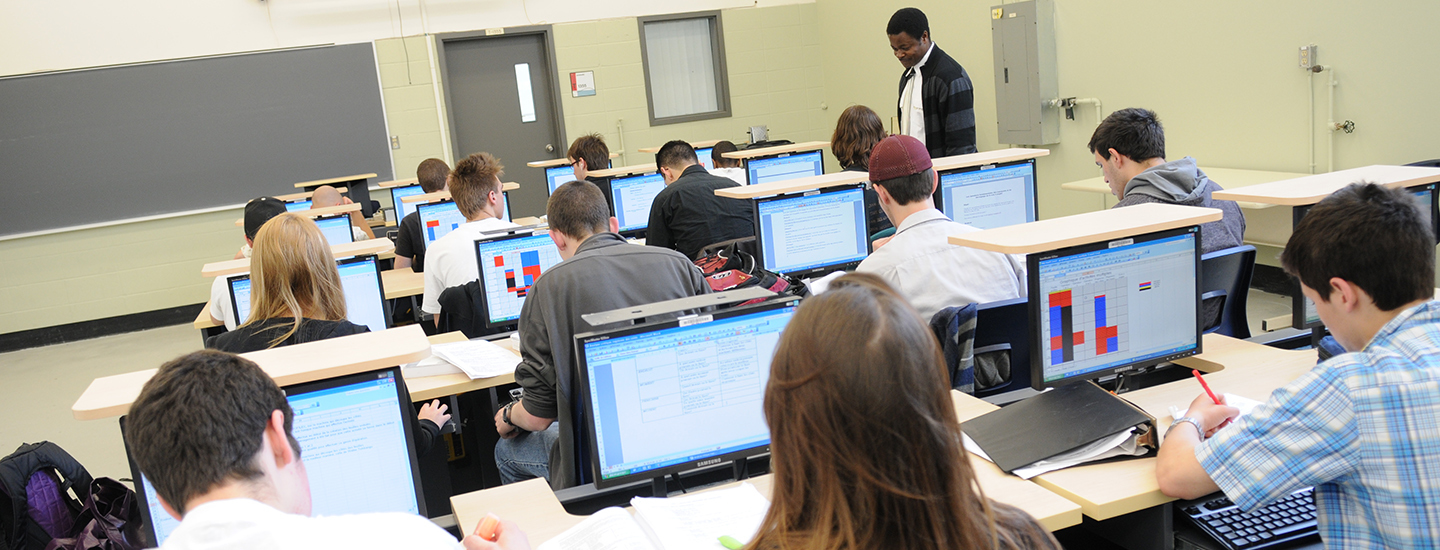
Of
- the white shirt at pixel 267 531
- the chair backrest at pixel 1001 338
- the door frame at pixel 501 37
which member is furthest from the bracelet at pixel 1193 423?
the door frame at pixel 501 37

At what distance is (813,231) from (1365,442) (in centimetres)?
253

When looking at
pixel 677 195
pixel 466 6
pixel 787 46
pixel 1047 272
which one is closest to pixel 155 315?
pixel 466 6

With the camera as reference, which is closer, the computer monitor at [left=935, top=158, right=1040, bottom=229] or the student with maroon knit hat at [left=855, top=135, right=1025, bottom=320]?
the student with maroon knit hat at [left=855, top=135, right=1025, bottom=320]

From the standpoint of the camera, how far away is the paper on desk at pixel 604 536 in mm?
1551

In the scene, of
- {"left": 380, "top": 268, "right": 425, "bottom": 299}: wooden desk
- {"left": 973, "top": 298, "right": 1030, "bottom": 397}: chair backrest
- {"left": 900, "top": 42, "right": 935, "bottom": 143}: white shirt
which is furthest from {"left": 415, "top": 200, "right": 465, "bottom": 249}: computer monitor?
{"left": 973, "top": 298, "right": 1030, "bottom": 397}: chair backrest

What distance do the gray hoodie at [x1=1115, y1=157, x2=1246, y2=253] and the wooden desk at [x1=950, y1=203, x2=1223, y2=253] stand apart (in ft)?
2.45

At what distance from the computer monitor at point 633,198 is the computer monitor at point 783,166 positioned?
54cm

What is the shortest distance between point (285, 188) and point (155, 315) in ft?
4.82

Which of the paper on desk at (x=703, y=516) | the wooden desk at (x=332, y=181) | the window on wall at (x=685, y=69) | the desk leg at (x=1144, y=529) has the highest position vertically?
the window on wall at (x=685, y=69)

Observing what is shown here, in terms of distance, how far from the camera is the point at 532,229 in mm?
3426

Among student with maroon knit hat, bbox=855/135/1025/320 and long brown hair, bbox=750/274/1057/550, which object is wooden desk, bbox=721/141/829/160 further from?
long brown hair, bbox=750/274/1057/550

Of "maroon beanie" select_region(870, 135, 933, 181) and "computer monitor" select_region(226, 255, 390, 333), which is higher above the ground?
"maroon beanie" select_region(870, 135, 933, 181)

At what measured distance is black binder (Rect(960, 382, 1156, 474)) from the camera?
1.77m

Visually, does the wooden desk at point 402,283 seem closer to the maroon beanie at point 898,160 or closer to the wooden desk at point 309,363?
the maroon beanie at point 898,160
